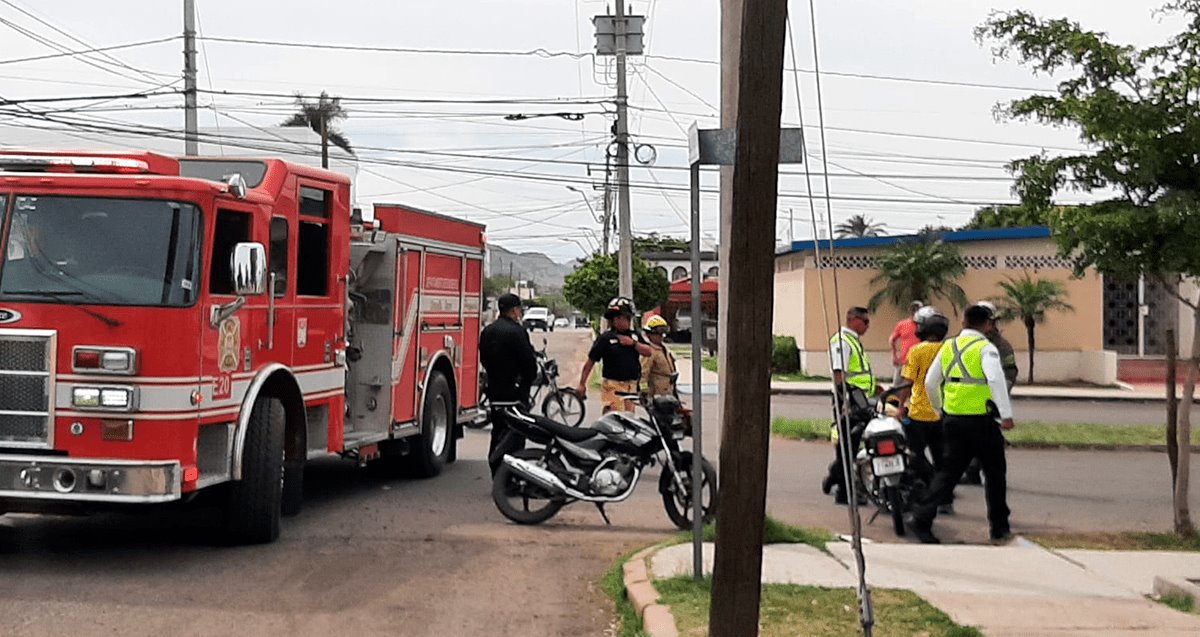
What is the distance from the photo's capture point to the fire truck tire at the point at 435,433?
14.1m

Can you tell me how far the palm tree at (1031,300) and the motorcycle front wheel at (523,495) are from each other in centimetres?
2149

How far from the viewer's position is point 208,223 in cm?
930

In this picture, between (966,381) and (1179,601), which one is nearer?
(1179,601)

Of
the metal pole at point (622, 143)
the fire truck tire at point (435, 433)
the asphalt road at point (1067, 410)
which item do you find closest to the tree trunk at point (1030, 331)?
the asphalt road at point (1067, 410)

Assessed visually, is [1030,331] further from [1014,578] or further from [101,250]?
[101,250]

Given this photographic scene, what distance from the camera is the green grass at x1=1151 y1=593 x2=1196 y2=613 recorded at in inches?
318

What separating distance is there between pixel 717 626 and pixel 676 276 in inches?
2826

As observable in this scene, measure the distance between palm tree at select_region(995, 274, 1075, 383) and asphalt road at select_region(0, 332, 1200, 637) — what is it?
1631 centimetres

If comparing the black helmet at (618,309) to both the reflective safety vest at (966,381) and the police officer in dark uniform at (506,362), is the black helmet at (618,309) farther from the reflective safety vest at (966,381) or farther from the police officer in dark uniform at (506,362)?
the reflective safety vest at (966,381)

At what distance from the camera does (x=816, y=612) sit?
773cm

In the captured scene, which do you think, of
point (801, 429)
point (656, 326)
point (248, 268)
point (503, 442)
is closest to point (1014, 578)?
point (503, 442)

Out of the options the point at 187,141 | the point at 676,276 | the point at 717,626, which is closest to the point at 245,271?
the point at 717,626

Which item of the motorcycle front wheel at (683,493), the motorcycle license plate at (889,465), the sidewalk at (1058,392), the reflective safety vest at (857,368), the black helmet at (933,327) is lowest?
the motorcycle front wheel at (683,493)

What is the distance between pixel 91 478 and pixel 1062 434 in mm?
14337
